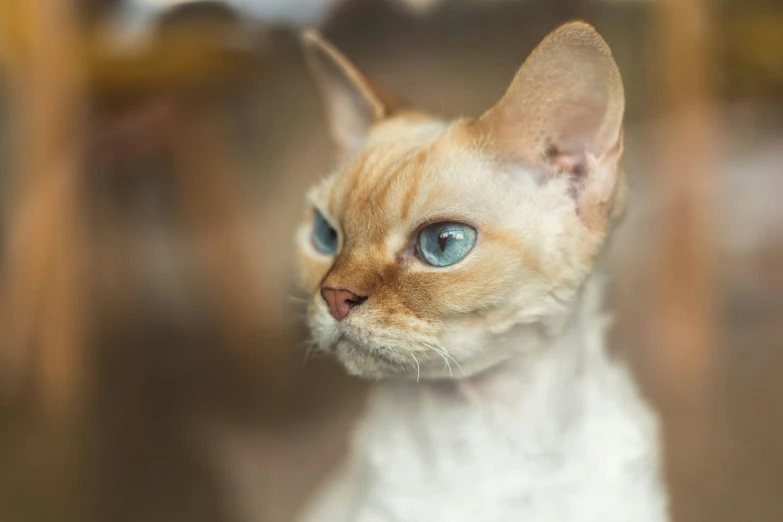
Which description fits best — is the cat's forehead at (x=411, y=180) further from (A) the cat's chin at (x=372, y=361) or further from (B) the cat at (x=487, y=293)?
(A) the cat's chin at (x=372, y=361)

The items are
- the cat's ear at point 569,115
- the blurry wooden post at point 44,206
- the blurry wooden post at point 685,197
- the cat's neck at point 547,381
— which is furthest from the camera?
the blurry wooden post at point 44,206

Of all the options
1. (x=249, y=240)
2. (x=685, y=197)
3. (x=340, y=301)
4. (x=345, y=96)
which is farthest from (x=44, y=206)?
(x=685, y=197)

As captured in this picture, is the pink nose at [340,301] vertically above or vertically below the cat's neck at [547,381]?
below

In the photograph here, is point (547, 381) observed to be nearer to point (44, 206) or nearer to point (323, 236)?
point (323, 236)

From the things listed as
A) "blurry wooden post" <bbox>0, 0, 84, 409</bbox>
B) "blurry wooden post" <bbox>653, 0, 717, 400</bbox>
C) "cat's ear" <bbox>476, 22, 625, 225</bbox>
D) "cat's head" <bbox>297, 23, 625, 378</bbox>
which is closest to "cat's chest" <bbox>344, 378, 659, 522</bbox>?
"cat's head" <bbox>297, 23, 625, 378</bbox>

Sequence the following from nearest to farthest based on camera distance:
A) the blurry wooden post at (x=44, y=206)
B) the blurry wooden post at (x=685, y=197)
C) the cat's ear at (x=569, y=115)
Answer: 1. the cat's ear at (x=569, y=115)
2. the blurry wooden post at (x=685, y=197)
3. the blurry wooden post at (x=44, y=206)

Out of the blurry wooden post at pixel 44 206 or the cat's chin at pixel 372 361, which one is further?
the blurry wooden post at pixel 44 206

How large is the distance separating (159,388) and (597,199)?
2.67ft

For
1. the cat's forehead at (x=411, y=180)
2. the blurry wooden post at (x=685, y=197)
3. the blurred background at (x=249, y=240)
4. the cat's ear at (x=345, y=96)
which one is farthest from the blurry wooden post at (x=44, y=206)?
the blurry wooden post at (x=685, y=197)

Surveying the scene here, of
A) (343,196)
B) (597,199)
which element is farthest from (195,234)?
(597,199)

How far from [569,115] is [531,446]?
31 cm

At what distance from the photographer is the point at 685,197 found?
36.8 inches

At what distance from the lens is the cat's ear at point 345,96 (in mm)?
677

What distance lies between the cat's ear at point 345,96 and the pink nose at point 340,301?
0.20 m
